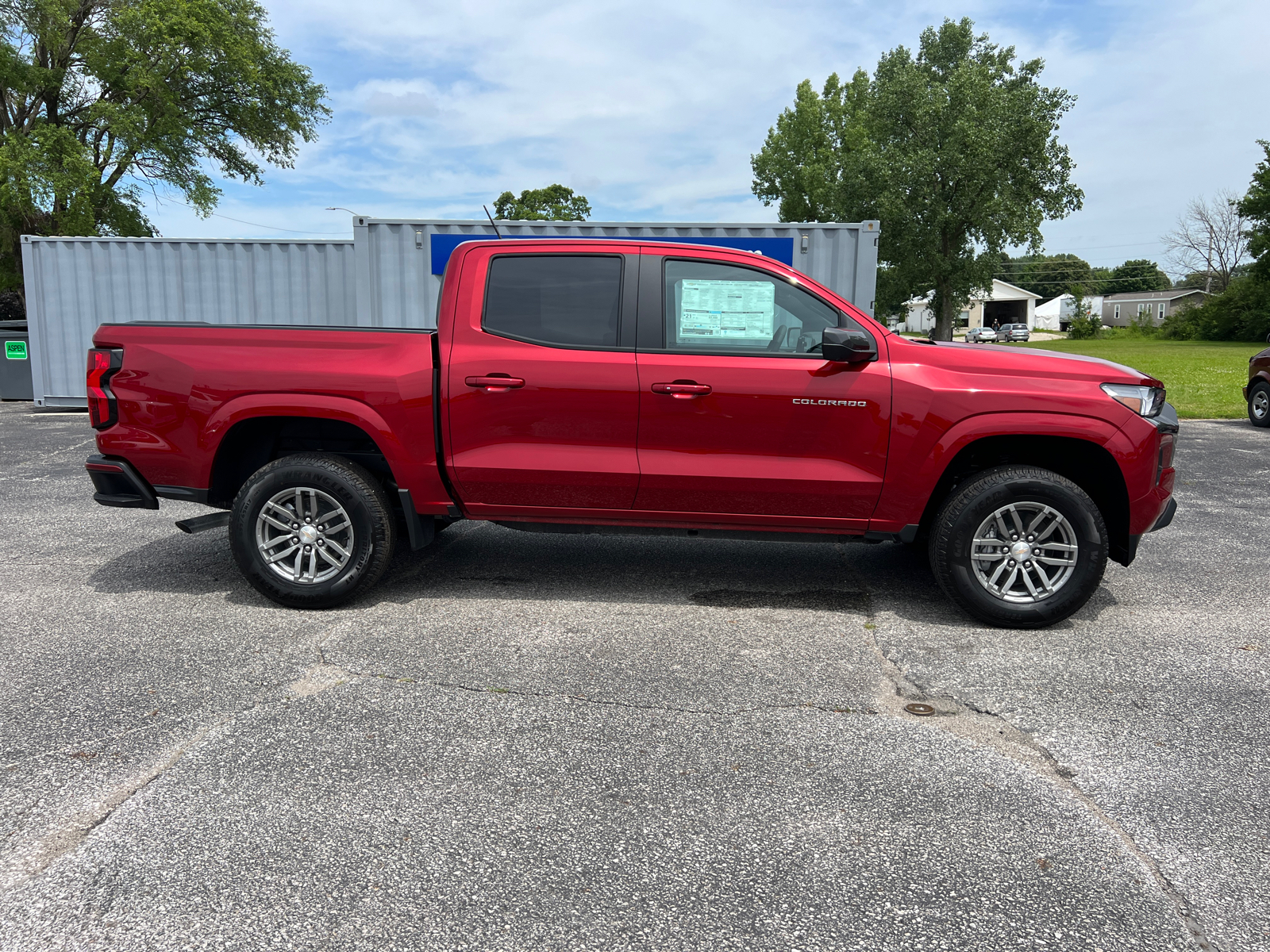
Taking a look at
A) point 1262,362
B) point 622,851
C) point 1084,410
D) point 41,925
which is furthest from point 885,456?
point 1262,362

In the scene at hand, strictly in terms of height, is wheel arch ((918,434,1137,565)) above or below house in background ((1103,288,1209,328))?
below

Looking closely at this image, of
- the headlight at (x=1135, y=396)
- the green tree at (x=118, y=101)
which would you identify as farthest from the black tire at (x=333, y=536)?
the green tree at (x=118, y=101)

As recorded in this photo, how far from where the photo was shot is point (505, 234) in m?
12.5

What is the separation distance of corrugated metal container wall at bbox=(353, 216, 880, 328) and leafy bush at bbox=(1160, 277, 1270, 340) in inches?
2016

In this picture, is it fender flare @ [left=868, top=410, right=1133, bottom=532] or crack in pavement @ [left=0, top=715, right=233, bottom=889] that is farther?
fender flare @ [left=868, top=410, right=1133, bottom=532]

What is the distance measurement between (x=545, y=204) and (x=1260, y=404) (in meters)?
70.7

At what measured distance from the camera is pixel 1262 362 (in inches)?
535

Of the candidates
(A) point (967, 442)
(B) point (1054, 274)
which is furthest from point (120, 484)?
(B) point (1054, 274)

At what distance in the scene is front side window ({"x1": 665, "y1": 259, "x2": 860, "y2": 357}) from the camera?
15.0ft

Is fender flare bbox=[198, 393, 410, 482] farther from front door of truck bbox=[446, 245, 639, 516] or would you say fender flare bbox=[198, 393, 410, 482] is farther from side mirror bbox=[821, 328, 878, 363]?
side mirror bbox=[821, 328, 878, 363]

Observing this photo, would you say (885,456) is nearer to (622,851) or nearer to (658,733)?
(658,733)

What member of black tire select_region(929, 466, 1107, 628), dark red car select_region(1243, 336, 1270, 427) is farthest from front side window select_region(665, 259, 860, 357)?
dark red car select_region(1243, 336, 1270, 427)

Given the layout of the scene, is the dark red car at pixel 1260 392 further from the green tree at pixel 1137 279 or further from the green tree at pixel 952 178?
the green tree at pixel 1137 279

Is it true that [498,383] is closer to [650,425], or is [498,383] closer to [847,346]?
[650,425]
